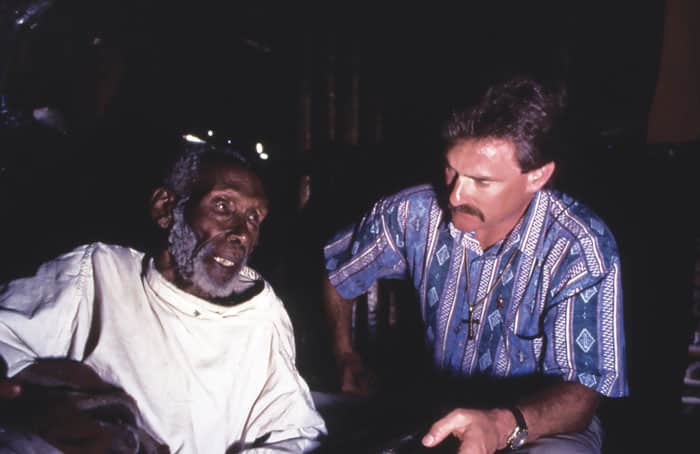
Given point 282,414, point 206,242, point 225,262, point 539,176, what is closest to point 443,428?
point 282,414

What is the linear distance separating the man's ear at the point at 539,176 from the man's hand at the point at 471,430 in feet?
4.29

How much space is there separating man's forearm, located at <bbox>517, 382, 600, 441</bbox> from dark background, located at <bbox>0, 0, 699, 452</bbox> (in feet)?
6.59

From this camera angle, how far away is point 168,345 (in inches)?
96.0

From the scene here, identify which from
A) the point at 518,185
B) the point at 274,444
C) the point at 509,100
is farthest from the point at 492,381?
Result: the point at 509,100

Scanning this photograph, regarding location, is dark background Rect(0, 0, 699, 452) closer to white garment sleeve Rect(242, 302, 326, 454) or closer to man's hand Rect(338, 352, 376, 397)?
man's hand Rect(338, 352, 376, 397)

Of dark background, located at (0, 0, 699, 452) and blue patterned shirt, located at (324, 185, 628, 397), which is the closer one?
blue patterned shirt, located at (324, 185, 628, 397)

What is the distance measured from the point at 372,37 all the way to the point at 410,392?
10.3ft

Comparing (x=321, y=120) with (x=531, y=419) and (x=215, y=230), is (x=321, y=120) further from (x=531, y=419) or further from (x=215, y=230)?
(x=531, y=419)

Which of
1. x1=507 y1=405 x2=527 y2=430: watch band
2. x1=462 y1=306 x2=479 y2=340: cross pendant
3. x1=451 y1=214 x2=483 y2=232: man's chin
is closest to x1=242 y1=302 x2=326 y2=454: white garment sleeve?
x1=507 y1=405 x2=527 y2=430: watch band

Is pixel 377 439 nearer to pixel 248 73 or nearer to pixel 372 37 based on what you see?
pixel 372 37

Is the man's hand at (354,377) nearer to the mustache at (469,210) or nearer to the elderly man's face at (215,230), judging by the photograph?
the elderly man's face at (215,230)

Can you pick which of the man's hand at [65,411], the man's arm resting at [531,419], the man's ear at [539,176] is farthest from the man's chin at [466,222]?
the man's hand at [65,411]

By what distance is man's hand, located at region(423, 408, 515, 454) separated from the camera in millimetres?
1823

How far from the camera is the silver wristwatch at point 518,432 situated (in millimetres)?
2271
